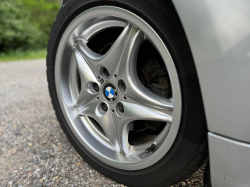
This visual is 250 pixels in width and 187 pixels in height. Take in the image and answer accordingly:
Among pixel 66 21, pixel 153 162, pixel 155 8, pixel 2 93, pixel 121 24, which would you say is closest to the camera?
pixel 155 8

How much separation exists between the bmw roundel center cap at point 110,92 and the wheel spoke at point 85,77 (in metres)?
0.10

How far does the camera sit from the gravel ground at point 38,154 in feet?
4.99

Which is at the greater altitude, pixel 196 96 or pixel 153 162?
pixel 196 96

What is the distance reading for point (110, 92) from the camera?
1.40m

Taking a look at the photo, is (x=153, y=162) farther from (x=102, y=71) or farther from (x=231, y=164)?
(x=102, y=71)

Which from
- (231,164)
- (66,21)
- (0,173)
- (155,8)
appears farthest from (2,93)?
(231,164)

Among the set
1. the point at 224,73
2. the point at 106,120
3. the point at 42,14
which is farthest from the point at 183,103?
the point at 42,14

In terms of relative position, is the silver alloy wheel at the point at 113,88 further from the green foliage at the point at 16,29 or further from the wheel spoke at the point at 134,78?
the green foliage at the point at 16,29

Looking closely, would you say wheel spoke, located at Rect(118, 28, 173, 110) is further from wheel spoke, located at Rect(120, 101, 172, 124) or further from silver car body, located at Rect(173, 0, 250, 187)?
silver car body, located at Rect(173, 0, 250, 187)

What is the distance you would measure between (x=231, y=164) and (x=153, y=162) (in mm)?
410

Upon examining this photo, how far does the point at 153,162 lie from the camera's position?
1.23 meters

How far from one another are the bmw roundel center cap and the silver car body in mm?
573

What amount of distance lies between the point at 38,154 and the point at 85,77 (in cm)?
80

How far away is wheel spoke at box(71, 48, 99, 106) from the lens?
1511 mm
